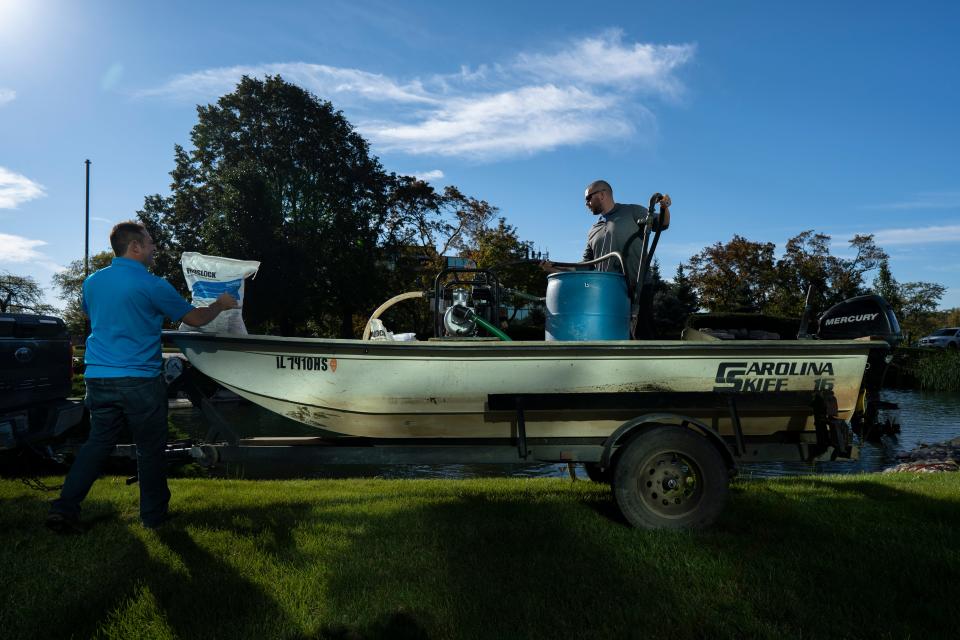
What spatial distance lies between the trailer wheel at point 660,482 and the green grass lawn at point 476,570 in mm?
125

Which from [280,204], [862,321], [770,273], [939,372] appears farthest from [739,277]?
[862,321]

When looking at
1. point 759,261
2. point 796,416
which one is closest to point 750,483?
point 796,416

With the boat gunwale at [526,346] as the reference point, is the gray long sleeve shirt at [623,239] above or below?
above

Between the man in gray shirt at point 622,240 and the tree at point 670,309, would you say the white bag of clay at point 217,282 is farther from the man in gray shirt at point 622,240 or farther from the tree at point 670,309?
the tree at point 670,309

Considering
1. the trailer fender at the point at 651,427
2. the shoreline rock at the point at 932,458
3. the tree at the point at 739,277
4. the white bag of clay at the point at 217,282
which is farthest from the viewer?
the tree at the point at 739,277

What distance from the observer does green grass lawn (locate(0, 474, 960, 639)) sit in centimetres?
246

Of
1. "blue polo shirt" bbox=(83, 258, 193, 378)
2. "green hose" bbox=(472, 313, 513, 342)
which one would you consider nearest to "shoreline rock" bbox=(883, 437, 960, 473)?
"green hose" bbox=(472, 313, 513, 342)

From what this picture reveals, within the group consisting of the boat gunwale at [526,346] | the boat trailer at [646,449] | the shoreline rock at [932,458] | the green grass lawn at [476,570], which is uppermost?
the boat gunwale at [526,346]

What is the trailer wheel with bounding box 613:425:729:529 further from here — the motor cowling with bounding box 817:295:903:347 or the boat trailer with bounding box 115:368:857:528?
the motor cowling with bounding box 817:295:903:347

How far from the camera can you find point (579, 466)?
805 cm

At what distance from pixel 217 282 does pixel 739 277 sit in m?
44.5

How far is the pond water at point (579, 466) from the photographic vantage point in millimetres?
8055

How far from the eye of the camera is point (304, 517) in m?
3.92

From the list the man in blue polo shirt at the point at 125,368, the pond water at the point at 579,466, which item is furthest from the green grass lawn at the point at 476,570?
the pond water at the point at 579,466
